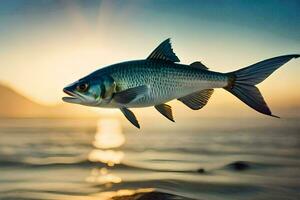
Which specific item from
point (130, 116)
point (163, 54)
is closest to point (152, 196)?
point (130, 116)

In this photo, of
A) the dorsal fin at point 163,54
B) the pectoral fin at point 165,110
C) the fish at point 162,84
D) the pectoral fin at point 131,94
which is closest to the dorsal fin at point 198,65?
the fish at point 162,84

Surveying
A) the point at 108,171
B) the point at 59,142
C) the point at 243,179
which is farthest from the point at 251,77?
the point at 59,142

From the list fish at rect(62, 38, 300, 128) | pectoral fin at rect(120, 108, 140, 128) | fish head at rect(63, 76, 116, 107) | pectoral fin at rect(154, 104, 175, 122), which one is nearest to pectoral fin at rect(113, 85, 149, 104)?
fish at rect(62, 38, 300, 128)

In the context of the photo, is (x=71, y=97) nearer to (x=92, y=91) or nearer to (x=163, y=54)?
(x=92, y=91)

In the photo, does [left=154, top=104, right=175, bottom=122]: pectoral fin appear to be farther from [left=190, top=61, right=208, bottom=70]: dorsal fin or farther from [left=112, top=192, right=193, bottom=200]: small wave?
[left=112, top=192, right=193, bottom=200]: small wave

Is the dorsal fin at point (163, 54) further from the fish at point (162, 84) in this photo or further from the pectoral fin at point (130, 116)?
the pectoral fin at point (130, 116)
